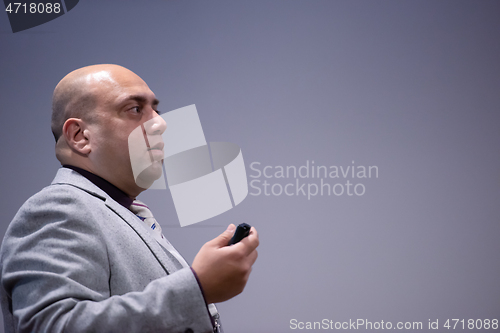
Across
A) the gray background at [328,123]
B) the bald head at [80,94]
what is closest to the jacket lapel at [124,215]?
the bald head at [80,94]

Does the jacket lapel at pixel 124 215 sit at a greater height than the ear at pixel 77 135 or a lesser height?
lesser

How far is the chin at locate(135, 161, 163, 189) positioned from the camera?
2.45ft

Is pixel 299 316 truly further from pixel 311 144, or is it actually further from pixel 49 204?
pixel 49 204

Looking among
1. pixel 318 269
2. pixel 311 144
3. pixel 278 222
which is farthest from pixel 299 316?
pixel 311 144

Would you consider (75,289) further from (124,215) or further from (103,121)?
(103,121)

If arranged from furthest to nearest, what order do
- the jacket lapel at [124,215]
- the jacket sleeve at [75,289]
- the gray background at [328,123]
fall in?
the gray background at [328,123] < the jacket lapel at [124,215] < the jacket sleeve at [75,289]

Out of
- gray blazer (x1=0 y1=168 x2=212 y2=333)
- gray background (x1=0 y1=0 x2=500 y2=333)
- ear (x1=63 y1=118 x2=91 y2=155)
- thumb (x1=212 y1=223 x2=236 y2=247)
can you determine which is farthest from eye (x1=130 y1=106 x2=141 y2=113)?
gray background (x1=0 y1=0 x2=500 y2=333)

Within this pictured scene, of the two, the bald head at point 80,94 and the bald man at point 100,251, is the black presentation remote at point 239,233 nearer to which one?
the bald man at point 100,251

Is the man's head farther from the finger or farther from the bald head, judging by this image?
the finger

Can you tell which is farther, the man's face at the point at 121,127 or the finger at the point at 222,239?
the man's face at the point at 121,127

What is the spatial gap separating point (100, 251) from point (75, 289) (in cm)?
7

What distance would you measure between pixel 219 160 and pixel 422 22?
2.28 metres

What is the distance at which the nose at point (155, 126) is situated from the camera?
29.6 inches

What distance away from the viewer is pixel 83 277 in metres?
0.52
